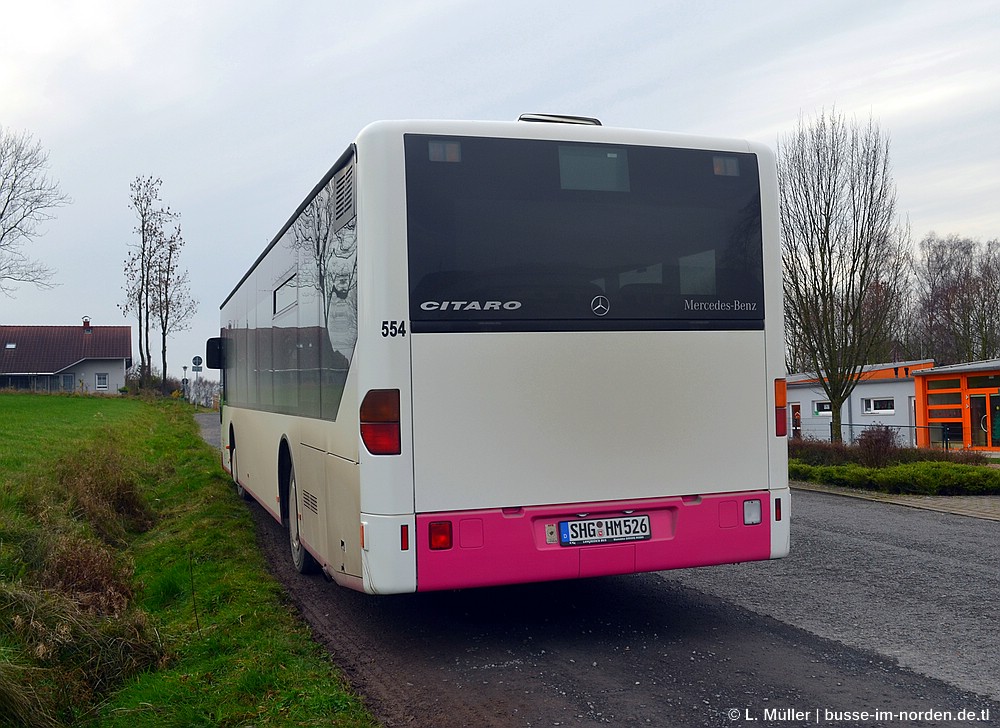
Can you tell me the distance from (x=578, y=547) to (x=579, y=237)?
73.5 inches

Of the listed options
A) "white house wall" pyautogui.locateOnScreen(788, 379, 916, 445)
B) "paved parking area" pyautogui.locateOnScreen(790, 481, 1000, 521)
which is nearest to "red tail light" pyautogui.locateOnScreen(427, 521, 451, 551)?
"paved parking area" pyautogui.locateOnScreen(790, 481, 1000, 521)

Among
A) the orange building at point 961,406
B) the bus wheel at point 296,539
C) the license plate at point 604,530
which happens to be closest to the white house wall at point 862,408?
the orange building at point 961,406

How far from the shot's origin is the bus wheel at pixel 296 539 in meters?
8.12

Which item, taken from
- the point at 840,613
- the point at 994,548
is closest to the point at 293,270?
the point at 840,613

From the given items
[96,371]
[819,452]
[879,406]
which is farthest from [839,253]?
[96,371]

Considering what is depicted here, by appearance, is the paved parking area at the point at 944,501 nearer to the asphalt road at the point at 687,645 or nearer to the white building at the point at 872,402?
the asphalt road at the point at 687,645

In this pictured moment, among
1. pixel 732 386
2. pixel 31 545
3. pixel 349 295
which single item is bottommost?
pixel 31 545

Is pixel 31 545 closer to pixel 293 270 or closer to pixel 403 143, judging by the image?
pixel 293 270

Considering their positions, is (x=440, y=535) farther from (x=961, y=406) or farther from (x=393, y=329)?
(x=961, y=406)

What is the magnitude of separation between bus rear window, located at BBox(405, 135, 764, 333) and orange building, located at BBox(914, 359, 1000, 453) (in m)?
24.0

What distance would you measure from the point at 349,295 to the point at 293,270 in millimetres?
2325

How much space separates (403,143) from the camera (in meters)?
5.70

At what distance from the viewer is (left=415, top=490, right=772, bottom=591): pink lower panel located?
5.63 m

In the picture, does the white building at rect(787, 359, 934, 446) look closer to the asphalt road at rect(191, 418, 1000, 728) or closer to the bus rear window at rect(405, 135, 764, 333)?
the asphalt road at rect(191, 418, 1000, 728)
